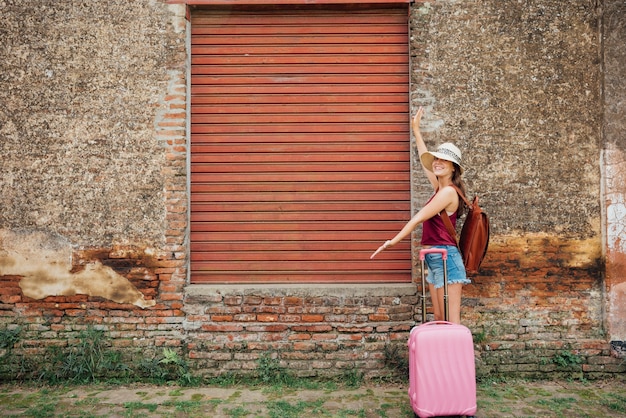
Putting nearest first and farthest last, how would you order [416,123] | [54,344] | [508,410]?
[508,410] < [416,123] < [54,344]

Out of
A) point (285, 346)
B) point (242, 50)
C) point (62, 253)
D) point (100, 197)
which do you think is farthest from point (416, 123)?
point (62, 253)

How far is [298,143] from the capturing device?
16.5 feet

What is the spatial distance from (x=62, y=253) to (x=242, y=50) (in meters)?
2.77

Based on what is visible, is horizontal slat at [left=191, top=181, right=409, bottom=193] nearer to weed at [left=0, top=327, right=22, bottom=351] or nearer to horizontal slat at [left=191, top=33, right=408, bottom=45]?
horizontal slat at [left=191, top=33, right=408, bottom=45]

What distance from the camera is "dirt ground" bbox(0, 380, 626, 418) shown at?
156 inches

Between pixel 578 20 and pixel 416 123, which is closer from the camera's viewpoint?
pixel 416 123

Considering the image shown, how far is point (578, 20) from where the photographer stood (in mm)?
4812

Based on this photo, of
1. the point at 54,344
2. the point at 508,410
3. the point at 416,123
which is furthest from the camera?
the point at 54,344

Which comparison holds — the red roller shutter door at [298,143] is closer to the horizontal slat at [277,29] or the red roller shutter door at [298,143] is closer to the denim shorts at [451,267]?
the horizontal slat at [277,29]

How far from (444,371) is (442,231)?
Answer: 111 centimetres

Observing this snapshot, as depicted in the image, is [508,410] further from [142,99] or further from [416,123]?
[142,99]

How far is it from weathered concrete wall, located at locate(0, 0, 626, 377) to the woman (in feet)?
2.45

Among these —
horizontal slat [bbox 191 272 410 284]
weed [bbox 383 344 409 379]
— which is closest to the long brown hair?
horizontal slat [bbox 191 272 410 284]

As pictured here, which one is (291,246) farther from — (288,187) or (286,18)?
(286,18)
